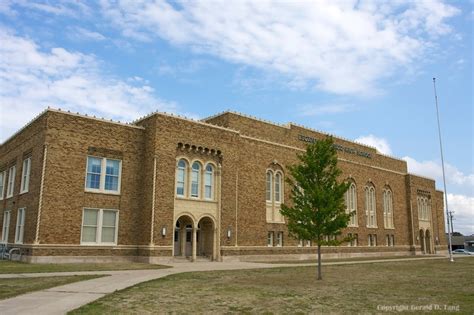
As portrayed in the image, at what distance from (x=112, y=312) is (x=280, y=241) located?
29.7 m

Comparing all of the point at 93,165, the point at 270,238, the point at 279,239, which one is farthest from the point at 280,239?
the point at 93,165

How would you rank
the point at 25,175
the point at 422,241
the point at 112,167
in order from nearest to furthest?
the point at 112,167 → the point at 25,175 → the point at 422,241

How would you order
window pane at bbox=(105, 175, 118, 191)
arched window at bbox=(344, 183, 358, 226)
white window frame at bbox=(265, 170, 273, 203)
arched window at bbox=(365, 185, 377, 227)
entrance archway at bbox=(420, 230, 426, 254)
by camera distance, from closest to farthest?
window pane at bbox=(105, 175, 118, 191), white window frame at bbox=(265, 170, 273, 203), arched window at bbox=(344, 183, 358, 226), arched window at bbox=(365, 185, 377, 227), entrance archway at bbox=(420, 230, 426, 254)

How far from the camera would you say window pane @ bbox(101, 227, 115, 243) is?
3010 centimetres

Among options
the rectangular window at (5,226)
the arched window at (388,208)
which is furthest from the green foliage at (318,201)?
the arched window at (388,208)

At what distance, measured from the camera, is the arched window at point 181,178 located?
108 ft

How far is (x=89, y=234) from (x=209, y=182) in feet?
32.1

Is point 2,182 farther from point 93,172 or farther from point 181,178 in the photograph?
point 181,178

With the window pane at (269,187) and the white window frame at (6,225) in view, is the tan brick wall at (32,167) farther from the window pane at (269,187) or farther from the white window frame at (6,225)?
the window pane at (269,187)

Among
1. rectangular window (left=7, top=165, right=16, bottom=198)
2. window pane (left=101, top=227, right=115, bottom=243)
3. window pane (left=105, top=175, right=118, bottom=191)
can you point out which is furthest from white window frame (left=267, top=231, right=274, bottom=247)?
rectangular window (left=7, top=165, right=16, bottom=198)

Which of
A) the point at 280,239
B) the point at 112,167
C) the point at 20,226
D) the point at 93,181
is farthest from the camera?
the point at 280,239

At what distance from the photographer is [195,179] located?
3394 cm

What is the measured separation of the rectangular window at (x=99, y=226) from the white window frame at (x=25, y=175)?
5.21 m

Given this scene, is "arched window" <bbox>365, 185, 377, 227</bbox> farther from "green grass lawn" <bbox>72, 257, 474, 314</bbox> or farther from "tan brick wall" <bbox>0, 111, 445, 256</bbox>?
"green grass lawn" <bbox>72, 257, 474, 314</bbox>
